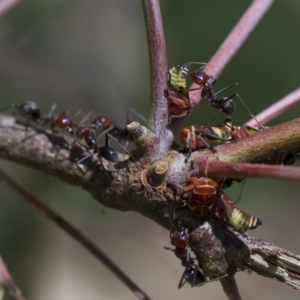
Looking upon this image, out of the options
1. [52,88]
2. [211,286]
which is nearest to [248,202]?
[211,286]

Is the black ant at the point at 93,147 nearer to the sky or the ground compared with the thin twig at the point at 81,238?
nearer to the sky

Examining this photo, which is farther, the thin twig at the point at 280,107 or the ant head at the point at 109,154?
the ant head at the point at 109,154

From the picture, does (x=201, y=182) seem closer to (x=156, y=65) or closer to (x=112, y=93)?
(x=156, y=65)

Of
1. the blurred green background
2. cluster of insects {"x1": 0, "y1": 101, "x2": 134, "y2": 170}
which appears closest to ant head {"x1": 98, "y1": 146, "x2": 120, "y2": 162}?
cluster of insects {"x1": 0, "y1": 101, "x2": 134, "y2": 170}

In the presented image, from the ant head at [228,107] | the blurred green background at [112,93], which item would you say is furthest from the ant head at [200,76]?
the blurred green background at [112,93]

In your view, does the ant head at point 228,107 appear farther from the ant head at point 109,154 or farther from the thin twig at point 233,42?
the ant head at point 109,154

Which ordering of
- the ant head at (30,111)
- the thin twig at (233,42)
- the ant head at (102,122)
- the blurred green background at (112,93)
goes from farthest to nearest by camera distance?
the blurred green background at (112,93), the ant head at (30,111), the ant head at (102,122), the thin twig at (233,42)

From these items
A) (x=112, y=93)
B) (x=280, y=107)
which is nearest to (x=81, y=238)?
(x=280, y=107)
